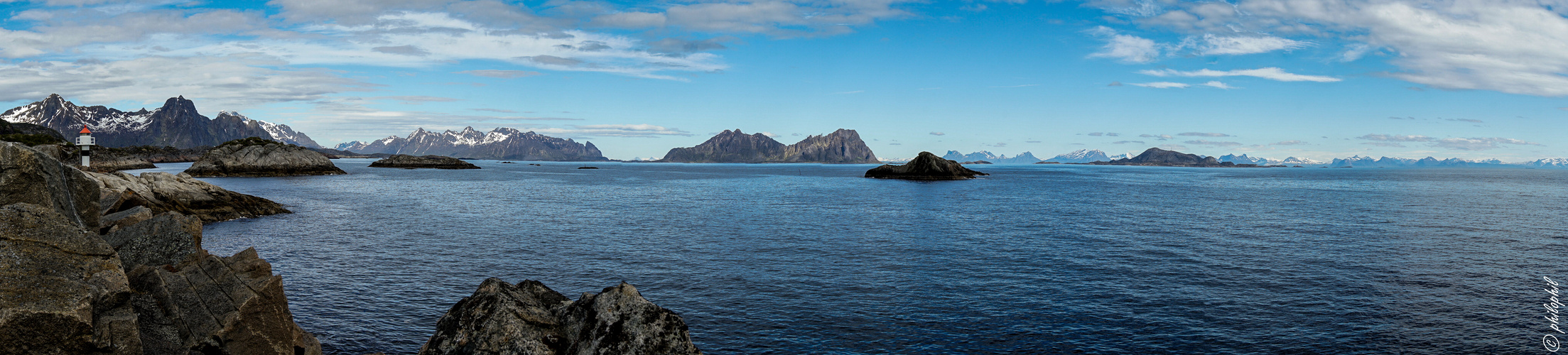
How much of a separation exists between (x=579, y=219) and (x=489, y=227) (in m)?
8.55

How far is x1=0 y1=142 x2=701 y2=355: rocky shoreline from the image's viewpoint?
10.9 metres

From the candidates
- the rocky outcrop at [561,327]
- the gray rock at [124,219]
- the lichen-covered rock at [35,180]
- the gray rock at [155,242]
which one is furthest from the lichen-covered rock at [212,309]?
the gray rock at [124,219]

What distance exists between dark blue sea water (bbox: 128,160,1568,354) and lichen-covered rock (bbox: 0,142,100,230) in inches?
271

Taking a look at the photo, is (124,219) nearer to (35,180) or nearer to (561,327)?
(35,180)

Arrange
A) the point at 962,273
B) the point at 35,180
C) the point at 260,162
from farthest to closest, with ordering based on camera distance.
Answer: the point at 260,162 < the point at 962,273 < the point at 35,180

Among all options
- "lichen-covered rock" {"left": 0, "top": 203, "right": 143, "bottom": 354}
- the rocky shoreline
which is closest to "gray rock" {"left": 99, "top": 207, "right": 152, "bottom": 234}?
the rocky shoreline

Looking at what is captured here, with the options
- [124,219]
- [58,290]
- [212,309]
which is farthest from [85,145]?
[58,290]

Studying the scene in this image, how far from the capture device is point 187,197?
54094 mm

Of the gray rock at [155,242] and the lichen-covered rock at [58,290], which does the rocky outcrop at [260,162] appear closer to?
the gray rock at [155,242]

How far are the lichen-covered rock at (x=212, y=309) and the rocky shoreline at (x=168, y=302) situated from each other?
0.02 m

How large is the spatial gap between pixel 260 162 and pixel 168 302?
170m

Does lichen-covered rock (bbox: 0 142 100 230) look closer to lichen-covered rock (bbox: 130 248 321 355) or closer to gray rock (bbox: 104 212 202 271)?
gray rock (bbox: 104 212 202 271)

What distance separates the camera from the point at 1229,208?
252ft

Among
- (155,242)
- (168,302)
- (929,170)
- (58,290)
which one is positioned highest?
(929,170)
